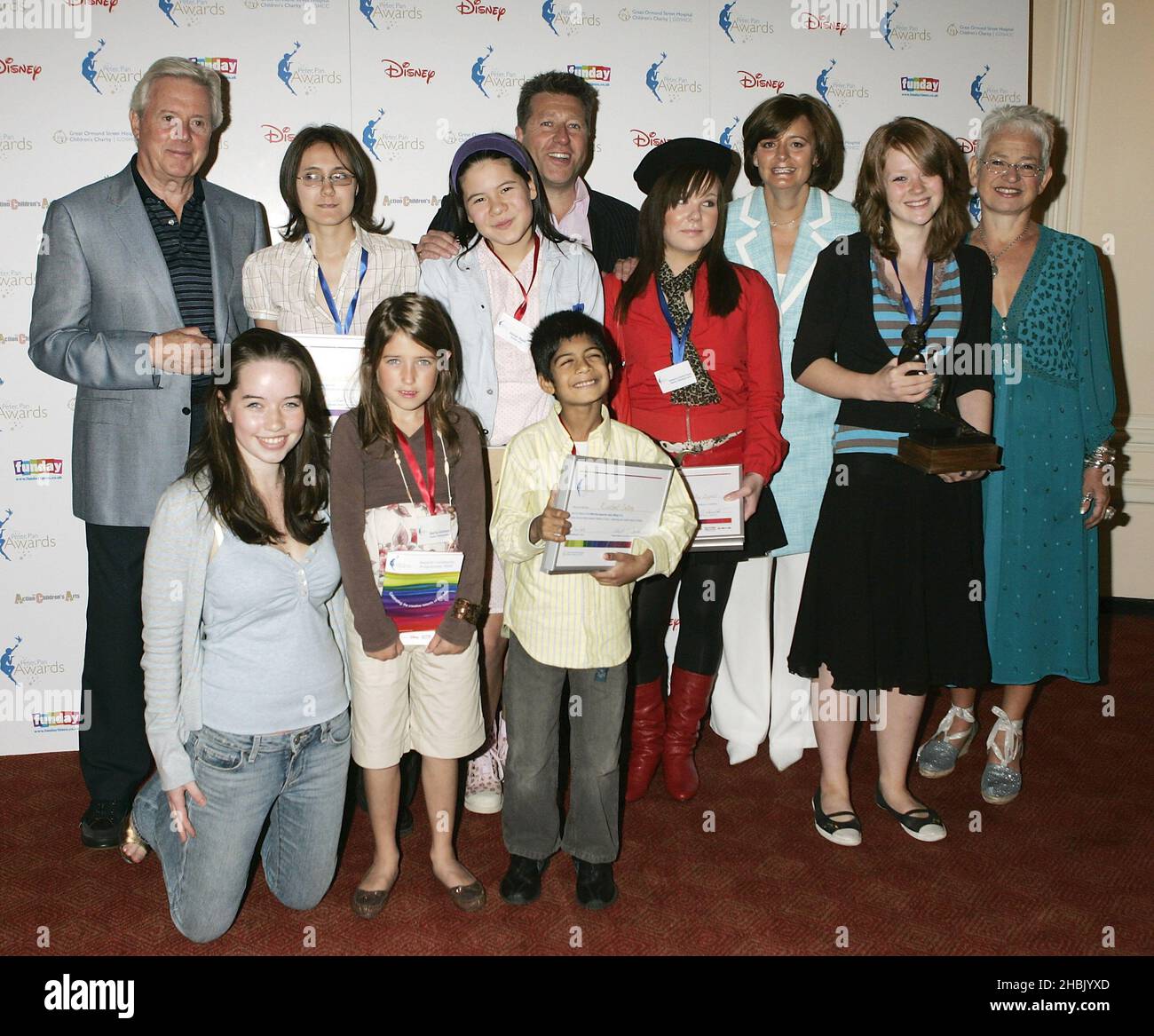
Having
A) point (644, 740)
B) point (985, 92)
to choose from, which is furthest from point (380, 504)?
point (985, 92)

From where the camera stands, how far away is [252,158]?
3943 mm

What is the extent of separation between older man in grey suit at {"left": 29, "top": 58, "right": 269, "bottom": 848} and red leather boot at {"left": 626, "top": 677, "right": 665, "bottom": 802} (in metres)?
1.65

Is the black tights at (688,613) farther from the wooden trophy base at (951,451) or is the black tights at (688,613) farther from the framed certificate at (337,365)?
the framed certificate at (337,365)

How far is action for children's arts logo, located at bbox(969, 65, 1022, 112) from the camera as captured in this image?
4.35 meters

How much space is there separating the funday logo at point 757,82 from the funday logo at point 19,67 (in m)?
2.81

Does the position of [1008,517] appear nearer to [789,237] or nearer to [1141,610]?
[789,237]

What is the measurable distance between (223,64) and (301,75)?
0.30 meters

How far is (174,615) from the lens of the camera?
97.1 inches

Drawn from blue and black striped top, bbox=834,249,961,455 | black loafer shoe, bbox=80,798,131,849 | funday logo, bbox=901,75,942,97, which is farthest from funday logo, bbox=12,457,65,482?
funday logo, bbox=901,75,942,97

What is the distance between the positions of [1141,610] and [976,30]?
11.2 feet

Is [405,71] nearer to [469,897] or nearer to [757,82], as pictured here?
[757,82]
